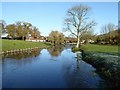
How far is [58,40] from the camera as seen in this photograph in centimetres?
14188

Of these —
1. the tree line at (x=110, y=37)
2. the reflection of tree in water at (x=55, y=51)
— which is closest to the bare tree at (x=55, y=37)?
the tree line at (x=110, y=37)

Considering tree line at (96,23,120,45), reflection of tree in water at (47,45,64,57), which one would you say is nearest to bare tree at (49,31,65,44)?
tree line at (96,23,120,45)

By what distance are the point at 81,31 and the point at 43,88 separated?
51.6 metres

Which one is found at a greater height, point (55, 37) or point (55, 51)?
point (55, 37)

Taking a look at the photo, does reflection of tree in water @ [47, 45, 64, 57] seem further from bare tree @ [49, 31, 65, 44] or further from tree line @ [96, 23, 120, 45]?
bare tree @ [49, 31, 65, 44]

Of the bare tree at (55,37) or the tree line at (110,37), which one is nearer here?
the tree line at (110,37)

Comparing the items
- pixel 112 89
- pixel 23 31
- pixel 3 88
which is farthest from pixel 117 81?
pixel 23 31

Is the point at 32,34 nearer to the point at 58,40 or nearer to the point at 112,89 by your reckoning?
the point at 58,40

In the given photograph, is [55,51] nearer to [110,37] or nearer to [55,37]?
[110,37]

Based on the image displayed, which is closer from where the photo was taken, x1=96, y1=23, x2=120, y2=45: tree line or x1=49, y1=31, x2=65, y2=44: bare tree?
x1=96, y1=23, x2=120, y2=45: tree line

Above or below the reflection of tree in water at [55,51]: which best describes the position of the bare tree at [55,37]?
above

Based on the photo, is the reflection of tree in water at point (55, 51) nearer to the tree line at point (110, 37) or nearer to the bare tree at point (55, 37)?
the tree line at point (110, 37)

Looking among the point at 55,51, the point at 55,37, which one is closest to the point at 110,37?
the point at 55,51

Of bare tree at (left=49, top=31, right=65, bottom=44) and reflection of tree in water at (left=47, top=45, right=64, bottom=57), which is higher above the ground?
bare tree at (left=49, top=31, right=65, bottom=44)
